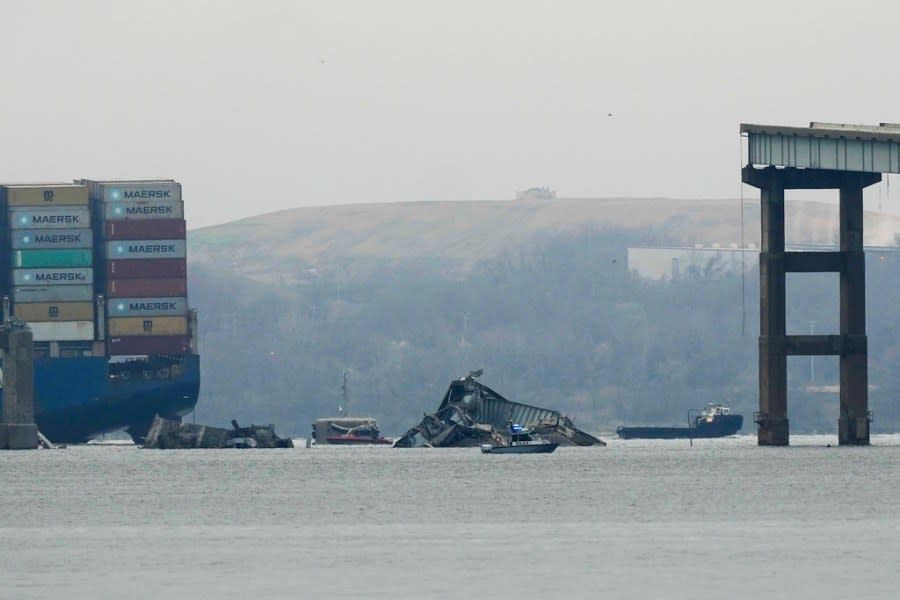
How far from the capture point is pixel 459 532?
80.8 m

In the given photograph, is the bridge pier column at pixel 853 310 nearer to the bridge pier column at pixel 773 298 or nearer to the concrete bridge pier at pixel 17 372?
the bridge pier column at pixel 773 298

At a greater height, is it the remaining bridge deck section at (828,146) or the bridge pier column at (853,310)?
the remaining bridge deck section at (828,146)

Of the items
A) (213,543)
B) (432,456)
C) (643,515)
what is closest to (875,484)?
(643,515)

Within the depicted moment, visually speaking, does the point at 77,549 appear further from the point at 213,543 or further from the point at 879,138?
the point at 879,138

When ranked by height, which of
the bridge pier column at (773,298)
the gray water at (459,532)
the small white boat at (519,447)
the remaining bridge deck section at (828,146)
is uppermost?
the remaining bridge deck section at (828,146)

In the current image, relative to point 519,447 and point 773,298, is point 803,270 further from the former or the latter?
point 519,447

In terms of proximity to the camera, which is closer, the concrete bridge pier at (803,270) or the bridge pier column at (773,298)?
the bridge pier column at (773,298)

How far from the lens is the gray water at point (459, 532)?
61.7 m

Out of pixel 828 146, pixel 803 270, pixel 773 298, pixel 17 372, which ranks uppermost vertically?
pixel 828 146

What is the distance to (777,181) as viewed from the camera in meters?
166

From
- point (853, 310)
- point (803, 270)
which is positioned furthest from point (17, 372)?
point (853, 310)

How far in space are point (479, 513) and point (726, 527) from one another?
1322 centimetres

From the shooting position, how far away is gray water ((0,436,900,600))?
61.7 meters

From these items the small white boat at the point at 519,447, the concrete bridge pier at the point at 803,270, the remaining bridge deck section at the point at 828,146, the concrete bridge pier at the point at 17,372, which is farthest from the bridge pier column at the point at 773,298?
the concrete bridge pier at the point at 17,372
